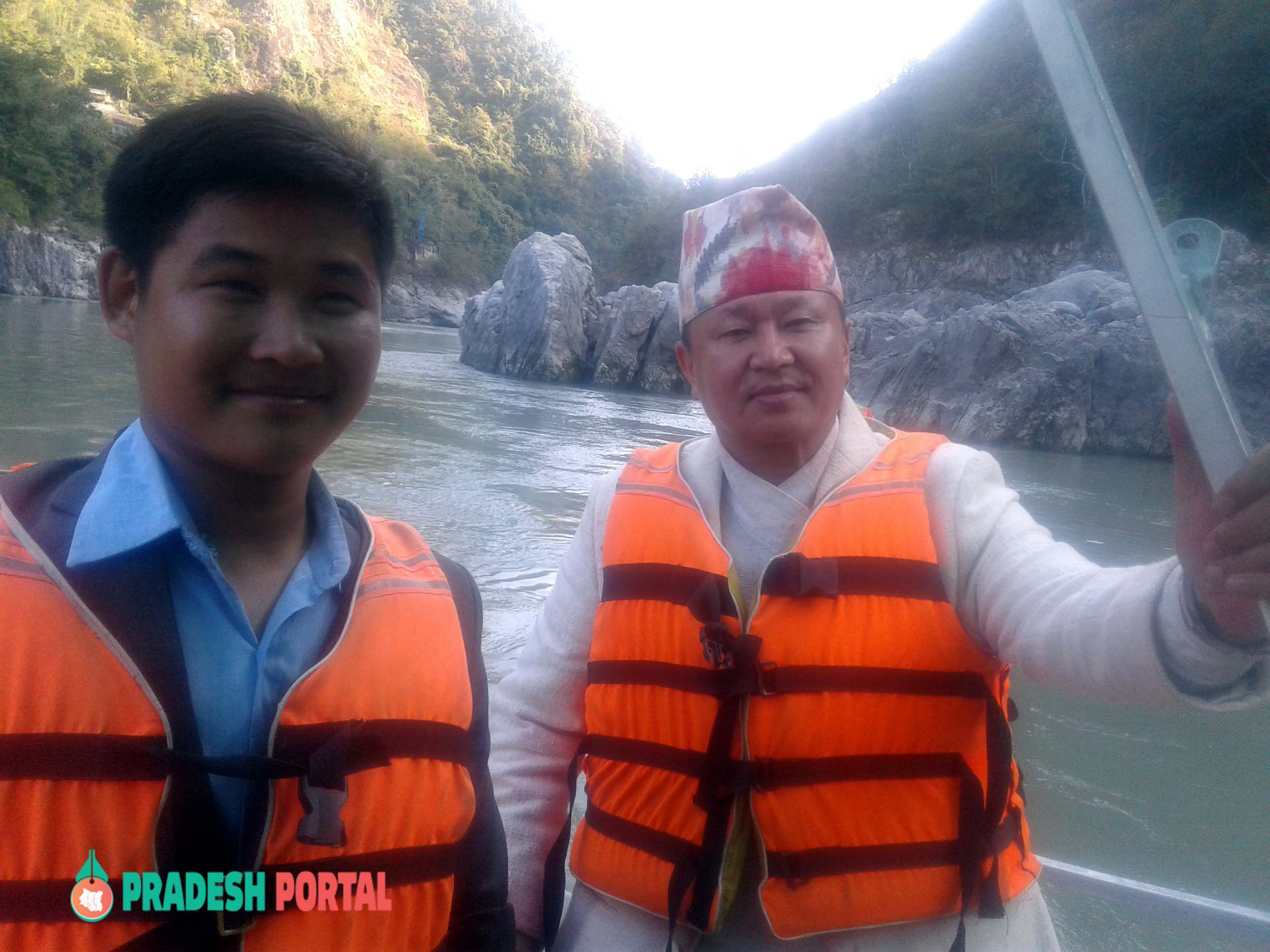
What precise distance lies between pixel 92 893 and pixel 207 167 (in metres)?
0.76

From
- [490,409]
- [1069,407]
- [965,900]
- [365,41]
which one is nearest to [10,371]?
[490,409]

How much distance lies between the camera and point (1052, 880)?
5.94ft

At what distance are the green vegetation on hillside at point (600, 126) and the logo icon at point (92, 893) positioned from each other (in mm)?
816

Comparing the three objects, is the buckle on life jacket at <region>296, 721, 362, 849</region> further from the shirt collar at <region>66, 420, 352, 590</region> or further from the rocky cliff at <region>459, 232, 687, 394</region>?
the rocky cliff at <region>459, 232, 687, 394</region>

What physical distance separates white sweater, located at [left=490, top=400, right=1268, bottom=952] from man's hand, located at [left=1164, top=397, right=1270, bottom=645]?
41mm

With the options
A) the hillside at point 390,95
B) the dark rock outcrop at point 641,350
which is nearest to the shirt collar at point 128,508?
the dark rock outcrop at point 641,350

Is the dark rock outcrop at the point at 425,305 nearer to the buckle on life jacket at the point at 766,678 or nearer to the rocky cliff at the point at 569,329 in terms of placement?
the rocky cliff at the point at 569,329

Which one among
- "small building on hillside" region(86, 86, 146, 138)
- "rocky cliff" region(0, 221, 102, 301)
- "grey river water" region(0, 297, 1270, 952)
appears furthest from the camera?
"small building on hillside" region(86, 86, 146, 138)

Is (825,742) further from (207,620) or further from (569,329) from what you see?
(569,329)

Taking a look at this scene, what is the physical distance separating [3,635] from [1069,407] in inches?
460

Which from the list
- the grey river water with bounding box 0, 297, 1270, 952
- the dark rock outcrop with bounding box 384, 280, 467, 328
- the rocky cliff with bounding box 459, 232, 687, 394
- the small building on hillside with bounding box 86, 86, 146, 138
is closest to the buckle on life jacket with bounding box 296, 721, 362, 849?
the grey river water with bounding box 0, 297, 1270, 952

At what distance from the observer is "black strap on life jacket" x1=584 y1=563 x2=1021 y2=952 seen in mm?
1123

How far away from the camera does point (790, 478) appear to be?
1397 millimetres

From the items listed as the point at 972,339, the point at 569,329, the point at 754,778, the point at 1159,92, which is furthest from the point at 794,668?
the point at 569,329
